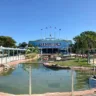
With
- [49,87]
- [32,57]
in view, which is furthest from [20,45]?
[49,87]

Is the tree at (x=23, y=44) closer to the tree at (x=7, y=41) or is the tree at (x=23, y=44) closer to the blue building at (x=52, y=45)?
the blue building at (x=52, y=45)

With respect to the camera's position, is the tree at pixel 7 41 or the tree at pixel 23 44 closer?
the tree at pixel 7 41

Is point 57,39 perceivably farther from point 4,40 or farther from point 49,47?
point 4,40

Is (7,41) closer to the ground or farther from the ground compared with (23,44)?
farther from the ground

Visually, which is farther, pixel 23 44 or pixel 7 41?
pixel 23 44

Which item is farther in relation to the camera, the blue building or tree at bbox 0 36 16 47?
the blue building

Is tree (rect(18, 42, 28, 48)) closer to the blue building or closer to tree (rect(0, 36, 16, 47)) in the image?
the blue building

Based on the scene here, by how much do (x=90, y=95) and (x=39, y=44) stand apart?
12623cm

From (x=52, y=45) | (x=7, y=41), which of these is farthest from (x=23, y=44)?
(x=7, y=41)

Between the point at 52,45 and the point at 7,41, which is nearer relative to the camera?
the point at 7,41

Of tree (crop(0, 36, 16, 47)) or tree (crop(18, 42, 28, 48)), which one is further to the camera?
tree (crop(18, 42, 28, 48))

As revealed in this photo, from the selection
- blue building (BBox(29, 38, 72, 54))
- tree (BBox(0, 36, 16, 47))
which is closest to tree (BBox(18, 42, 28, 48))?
blue building (BBox(29, 38, 72, 54))

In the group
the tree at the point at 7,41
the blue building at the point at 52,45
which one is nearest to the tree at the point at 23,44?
the blue building at the point at 52,45

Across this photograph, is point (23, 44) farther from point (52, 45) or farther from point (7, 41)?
point (7, 41)
